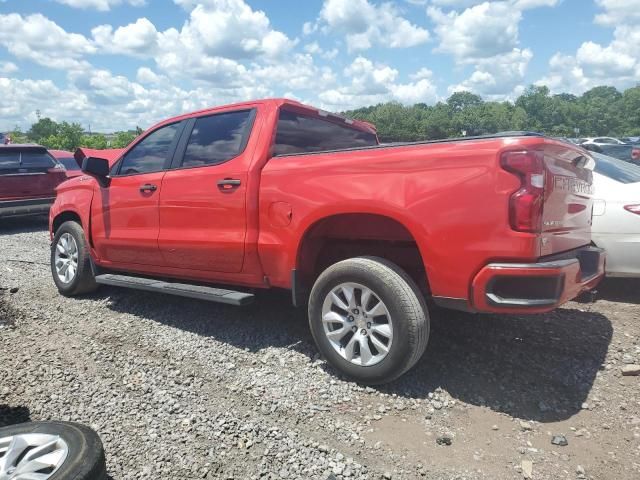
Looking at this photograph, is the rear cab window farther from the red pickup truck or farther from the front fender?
the red pickup truck

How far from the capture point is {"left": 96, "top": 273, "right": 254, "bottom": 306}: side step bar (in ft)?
12.5

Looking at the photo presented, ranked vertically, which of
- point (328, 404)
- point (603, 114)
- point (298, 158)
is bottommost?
point (328, 404)

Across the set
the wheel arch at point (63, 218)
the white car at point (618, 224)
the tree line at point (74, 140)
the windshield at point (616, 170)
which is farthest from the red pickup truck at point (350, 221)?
the tree line at point (74, 140)

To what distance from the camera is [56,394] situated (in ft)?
10.7

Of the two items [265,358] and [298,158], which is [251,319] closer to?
[265,358]

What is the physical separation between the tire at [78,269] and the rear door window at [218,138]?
5.85ft

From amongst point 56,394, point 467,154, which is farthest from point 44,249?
point 467,154

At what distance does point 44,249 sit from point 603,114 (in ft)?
389

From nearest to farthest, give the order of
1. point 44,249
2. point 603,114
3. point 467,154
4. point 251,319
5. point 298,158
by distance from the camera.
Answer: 1. point 467,154
2. point 298,158
3. point 251,319
4. point 44,249
5. point 603,114

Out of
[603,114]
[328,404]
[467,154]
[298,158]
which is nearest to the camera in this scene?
[467,154]

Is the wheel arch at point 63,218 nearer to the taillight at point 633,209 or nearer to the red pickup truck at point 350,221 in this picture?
the red pickup truck at point 350,221

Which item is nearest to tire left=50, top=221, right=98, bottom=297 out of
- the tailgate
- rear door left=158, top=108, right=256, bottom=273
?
rear door left=158, top=108, right=256, bottom=273

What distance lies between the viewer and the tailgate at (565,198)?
2838mm

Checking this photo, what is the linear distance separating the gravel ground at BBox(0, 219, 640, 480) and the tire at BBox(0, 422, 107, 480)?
1.06 feet
